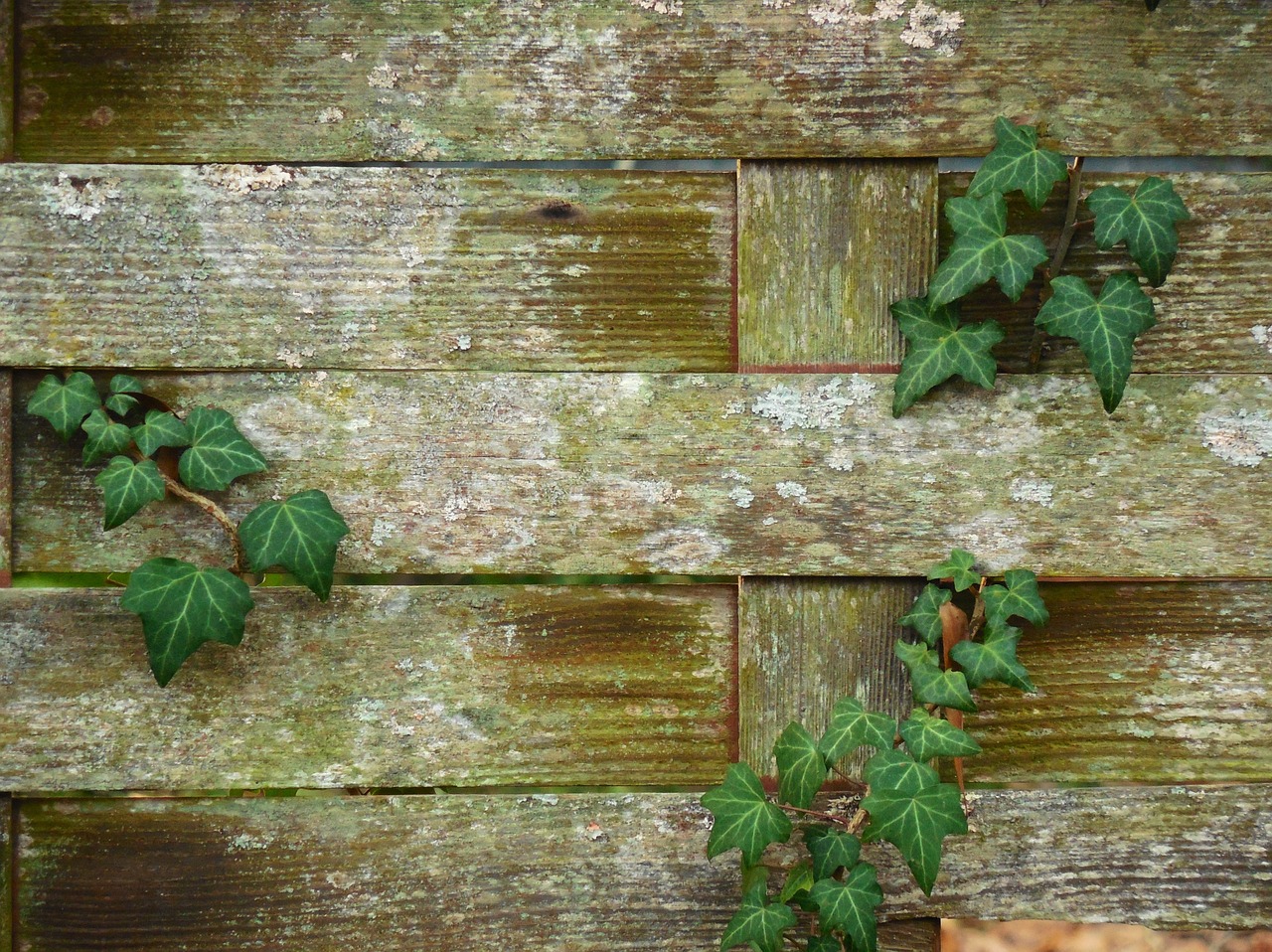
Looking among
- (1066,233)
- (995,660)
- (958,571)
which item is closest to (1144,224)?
(1066,233)

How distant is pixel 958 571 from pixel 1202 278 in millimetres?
624

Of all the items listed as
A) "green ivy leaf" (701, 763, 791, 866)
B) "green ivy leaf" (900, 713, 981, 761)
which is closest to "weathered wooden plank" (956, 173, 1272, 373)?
"green ivy leaf" (900, 713, 981, 761)

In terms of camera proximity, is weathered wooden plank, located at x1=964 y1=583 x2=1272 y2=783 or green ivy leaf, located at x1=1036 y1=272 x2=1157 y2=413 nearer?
green ivy leaf, located at x1=1036 y1=272 x2=1157 y2=413

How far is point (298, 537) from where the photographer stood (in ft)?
4.08

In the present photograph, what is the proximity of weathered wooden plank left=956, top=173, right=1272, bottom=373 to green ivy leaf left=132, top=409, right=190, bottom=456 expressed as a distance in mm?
1231

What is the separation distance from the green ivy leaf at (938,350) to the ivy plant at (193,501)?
90cm

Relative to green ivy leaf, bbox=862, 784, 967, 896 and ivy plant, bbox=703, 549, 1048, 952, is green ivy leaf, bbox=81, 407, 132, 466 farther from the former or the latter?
green ivy leaf, bbox=862, 784, 967, 896

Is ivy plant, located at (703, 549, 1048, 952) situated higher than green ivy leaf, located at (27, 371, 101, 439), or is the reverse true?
green ivy leaf, located at (27, 371, 101, 439)

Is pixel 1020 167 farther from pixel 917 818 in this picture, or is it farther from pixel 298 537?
pixel 298 537

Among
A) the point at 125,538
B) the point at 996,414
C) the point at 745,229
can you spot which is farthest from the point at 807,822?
the point at 125,538

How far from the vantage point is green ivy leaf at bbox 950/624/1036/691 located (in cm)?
123

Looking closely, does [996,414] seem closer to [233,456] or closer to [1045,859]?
[1045,859]

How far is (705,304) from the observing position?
1.35 meters

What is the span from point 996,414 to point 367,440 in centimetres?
101
